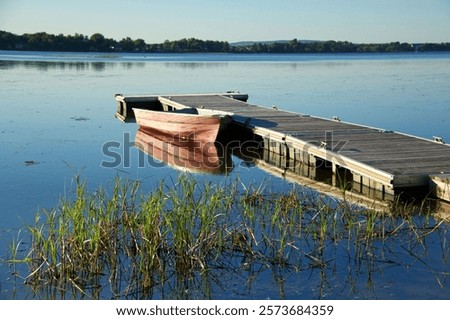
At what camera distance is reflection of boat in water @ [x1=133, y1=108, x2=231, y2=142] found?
44.2ft

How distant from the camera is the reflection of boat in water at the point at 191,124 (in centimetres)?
1347

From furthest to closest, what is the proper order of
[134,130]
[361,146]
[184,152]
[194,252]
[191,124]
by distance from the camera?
[134,130], [191,124], [184,152], [361,146], [194,252]

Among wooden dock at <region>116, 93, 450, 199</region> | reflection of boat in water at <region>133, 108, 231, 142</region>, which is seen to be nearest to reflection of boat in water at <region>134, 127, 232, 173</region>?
reflection of boat in water at <region>133, 108, 231, 142</region>

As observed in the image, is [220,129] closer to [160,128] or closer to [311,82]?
[160,128]

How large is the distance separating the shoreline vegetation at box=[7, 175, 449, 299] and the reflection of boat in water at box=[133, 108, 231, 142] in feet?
19.9

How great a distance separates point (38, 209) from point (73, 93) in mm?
17439

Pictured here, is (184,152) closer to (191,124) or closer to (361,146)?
(191,124)

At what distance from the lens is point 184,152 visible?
1318 centimetres

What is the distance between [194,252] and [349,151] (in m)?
4.67

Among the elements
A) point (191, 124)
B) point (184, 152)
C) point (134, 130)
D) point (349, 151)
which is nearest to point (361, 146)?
point (349, 151)

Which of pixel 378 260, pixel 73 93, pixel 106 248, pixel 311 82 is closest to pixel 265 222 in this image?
pixel 378 260

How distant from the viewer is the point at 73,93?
25.4 metres

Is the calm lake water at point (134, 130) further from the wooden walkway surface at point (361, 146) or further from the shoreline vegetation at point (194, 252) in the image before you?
the wooden walkway surface at point (361, 146)

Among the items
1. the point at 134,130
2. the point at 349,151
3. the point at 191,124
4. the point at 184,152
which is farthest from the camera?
the point at 134,130
